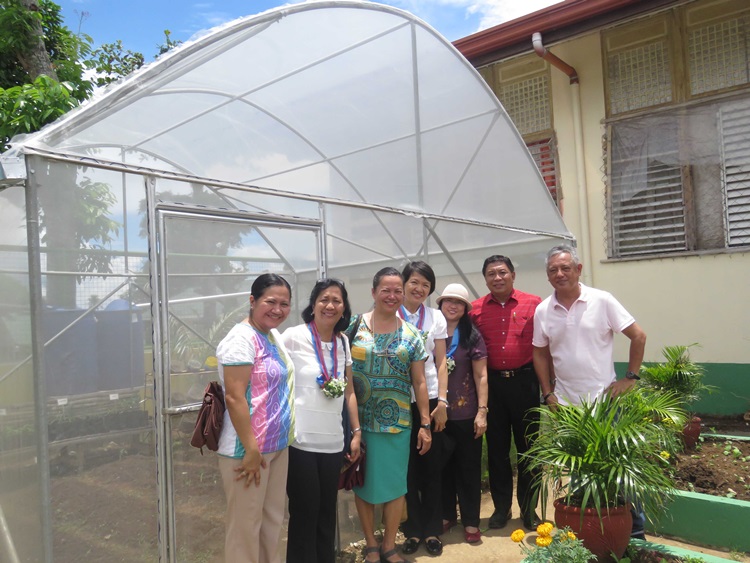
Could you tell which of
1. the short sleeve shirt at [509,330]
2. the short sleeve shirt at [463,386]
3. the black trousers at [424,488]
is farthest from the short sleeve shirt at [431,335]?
the short sleeve shirt at [509,330]

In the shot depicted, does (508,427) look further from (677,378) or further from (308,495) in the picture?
(677,378)

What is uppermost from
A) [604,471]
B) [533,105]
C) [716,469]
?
[533,105]

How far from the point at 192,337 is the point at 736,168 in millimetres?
6333

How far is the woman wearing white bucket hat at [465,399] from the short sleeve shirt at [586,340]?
0.50 meters

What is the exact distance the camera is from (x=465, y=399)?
12.6ft

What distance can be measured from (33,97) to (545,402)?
4.17 meters

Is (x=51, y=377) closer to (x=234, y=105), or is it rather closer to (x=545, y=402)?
(x=234, y=105)

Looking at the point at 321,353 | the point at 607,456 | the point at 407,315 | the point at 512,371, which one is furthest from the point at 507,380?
the point at 321,353

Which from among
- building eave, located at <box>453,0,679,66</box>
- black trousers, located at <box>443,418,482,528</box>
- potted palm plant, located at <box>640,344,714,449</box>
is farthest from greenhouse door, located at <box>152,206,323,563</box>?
building eave, located at <box>453,0,679,66</box>

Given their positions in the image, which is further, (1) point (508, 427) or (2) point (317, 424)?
(1) point (508, 427)

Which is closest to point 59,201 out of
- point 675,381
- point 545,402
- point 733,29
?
point 545,402

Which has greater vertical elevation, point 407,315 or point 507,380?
point 407,315

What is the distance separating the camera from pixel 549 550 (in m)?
2.52

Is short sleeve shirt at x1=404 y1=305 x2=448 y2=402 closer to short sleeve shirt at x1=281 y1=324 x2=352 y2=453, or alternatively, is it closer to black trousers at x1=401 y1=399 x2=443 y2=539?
black trousers at x1=401 y1=399 x2=443 y2=539
